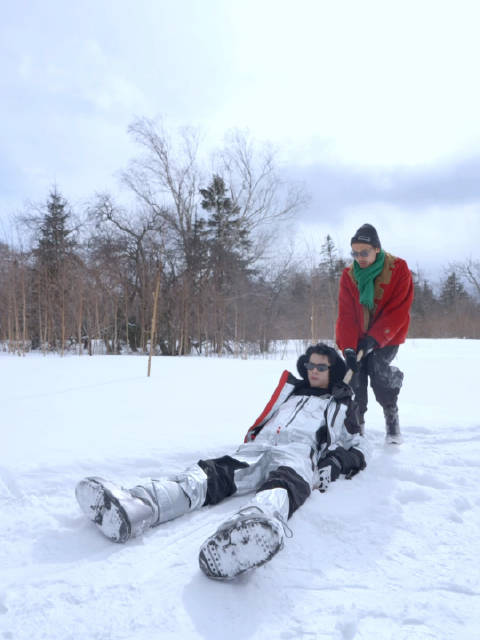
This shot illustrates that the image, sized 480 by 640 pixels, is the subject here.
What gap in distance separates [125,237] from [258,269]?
505cm

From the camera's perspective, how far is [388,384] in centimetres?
320

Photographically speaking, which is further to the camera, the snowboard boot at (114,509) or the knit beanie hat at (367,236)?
the knit beanie hat at (367,236)

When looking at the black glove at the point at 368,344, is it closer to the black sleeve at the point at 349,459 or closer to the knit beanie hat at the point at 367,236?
the knit beanie hat at the point at 367,236

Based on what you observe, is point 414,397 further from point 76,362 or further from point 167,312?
point 167,312

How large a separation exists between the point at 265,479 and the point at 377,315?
1.62 meters

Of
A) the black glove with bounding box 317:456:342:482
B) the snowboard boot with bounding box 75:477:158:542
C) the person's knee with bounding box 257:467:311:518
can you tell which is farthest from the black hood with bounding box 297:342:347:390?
the snowboard boot with bounding box 75:477:158:542

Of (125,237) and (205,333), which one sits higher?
(125,237)

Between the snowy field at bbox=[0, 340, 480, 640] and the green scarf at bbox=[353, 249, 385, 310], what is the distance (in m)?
1.11

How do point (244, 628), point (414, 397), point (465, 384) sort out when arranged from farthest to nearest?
point (465, 384)
point (414, 397)
point (244, 628)

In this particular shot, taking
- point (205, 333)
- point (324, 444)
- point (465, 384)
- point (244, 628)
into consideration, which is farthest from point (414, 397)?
point (205, 333)

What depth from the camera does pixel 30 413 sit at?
375 centimetres

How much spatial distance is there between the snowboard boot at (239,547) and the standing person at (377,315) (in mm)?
1782

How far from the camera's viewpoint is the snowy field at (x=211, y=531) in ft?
4.03

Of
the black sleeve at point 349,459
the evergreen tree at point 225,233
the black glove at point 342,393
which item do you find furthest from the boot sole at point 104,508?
the evergreen tree at point 225,233
